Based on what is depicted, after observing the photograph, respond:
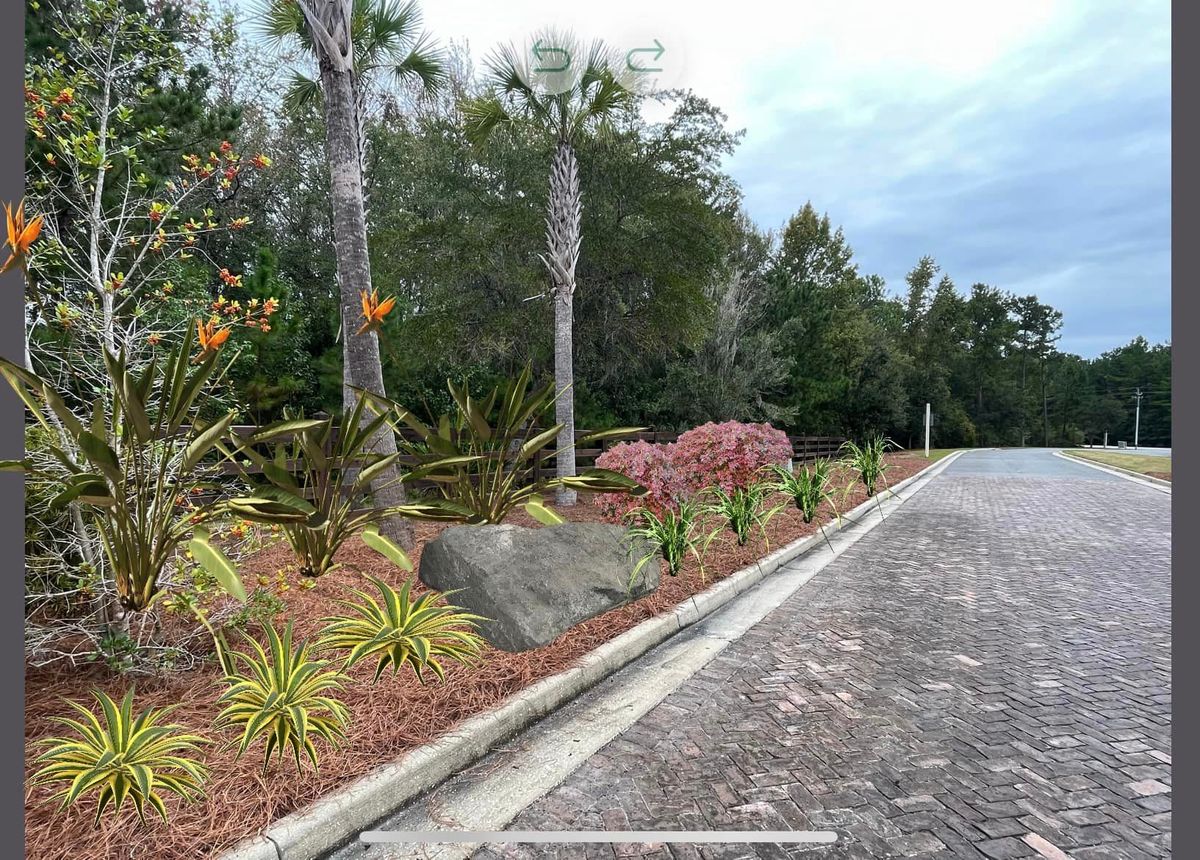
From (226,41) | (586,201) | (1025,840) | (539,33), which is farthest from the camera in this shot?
(586,201)

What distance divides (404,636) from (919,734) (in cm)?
265

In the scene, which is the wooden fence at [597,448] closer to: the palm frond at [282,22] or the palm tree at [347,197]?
the palm tree at [347,197]

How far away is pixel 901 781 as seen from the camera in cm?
243

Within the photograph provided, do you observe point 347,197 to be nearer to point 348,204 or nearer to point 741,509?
point 348,204

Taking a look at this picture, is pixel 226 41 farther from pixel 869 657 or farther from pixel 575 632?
pixel 869 657

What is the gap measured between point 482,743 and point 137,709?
1587 millimetres

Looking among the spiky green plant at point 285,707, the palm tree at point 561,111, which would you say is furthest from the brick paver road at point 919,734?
the palm tree at point 561,111

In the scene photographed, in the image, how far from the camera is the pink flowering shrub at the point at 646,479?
646cm

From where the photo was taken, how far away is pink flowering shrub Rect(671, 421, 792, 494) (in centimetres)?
723

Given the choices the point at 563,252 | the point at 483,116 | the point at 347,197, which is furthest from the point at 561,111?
the point at 347,197

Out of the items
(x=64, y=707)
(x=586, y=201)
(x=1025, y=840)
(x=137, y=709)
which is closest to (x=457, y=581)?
(x=137, y=709)

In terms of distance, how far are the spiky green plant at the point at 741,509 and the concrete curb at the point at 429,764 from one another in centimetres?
219

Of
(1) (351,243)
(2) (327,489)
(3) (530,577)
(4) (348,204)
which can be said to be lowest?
(3) (530,577)

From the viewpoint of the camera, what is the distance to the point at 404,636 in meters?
3.13
